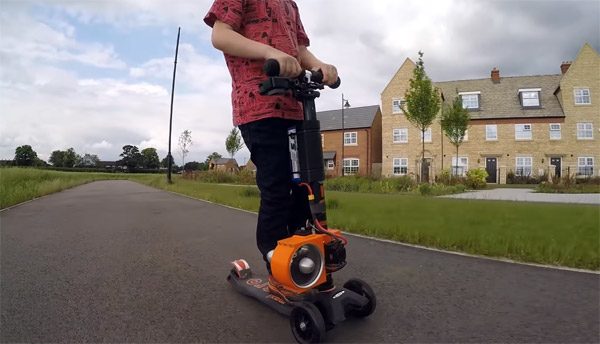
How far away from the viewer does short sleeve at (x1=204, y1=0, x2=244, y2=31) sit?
7.32 ft

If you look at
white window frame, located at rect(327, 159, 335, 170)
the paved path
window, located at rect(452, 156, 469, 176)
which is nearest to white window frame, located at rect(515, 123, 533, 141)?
window, located at rect(452, 156, 469, 176)

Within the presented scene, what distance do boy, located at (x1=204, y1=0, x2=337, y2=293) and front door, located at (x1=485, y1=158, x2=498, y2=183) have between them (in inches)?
1484

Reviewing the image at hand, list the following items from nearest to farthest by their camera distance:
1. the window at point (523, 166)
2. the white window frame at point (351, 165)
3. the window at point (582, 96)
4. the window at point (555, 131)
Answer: the window at point (582, 96) < the window at point (555, 131) < the window at point (523, 166) < the white window frame at point (351, 165)

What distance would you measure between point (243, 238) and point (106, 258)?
67.0 inches

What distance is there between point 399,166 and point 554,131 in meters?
14.8

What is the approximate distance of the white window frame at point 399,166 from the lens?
37803 millimetres

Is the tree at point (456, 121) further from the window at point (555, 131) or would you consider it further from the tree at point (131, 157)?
the tree at point (131, 157)

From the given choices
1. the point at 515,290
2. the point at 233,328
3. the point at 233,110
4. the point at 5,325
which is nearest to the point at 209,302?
the point at 233,328

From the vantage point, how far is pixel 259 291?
239 centimetres

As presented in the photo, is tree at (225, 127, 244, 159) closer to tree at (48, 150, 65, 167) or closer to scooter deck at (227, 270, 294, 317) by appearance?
scooter deck at (227, 270, 294, 317)

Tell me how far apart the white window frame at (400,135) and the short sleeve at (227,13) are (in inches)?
1485

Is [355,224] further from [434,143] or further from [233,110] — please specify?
[434,143]

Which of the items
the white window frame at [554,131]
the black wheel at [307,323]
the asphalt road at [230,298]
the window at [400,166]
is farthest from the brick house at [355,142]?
the black wheel at [307,323]

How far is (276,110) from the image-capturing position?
223cm
